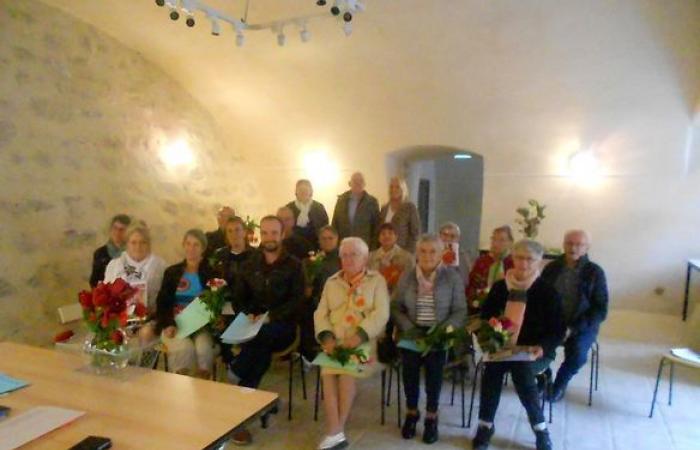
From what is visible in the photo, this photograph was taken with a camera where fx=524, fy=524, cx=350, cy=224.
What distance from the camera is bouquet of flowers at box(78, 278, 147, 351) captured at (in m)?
1.95

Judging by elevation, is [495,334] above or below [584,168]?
below

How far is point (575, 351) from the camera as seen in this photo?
3.32 metres

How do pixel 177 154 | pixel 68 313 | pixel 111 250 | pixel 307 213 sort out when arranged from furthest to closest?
pixel 177 154, pixel 307 213, pixel 68 313, pixel 111 250

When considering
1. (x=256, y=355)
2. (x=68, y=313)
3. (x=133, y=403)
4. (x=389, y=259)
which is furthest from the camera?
(x=68, y=313)

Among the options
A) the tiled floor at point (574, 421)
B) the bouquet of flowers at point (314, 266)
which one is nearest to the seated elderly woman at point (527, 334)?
the tiled floor at point (574, 421)

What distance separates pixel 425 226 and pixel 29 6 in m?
5.19

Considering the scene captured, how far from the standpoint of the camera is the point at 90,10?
14.9 ft

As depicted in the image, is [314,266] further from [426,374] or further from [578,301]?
[578,301]

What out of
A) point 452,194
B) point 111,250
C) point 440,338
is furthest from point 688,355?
point 452,194

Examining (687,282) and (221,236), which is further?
(687,282)

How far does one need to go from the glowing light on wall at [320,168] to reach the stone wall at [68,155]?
4.60ft

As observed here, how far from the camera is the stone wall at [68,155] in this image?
4.11 meters

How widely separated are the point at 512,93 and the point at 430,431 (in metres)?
2.97

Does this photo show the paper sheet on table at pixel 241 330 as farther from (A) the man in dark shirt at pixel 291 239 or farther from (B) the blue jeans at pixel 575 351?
(B) the blue jeans at pixel 575 351
